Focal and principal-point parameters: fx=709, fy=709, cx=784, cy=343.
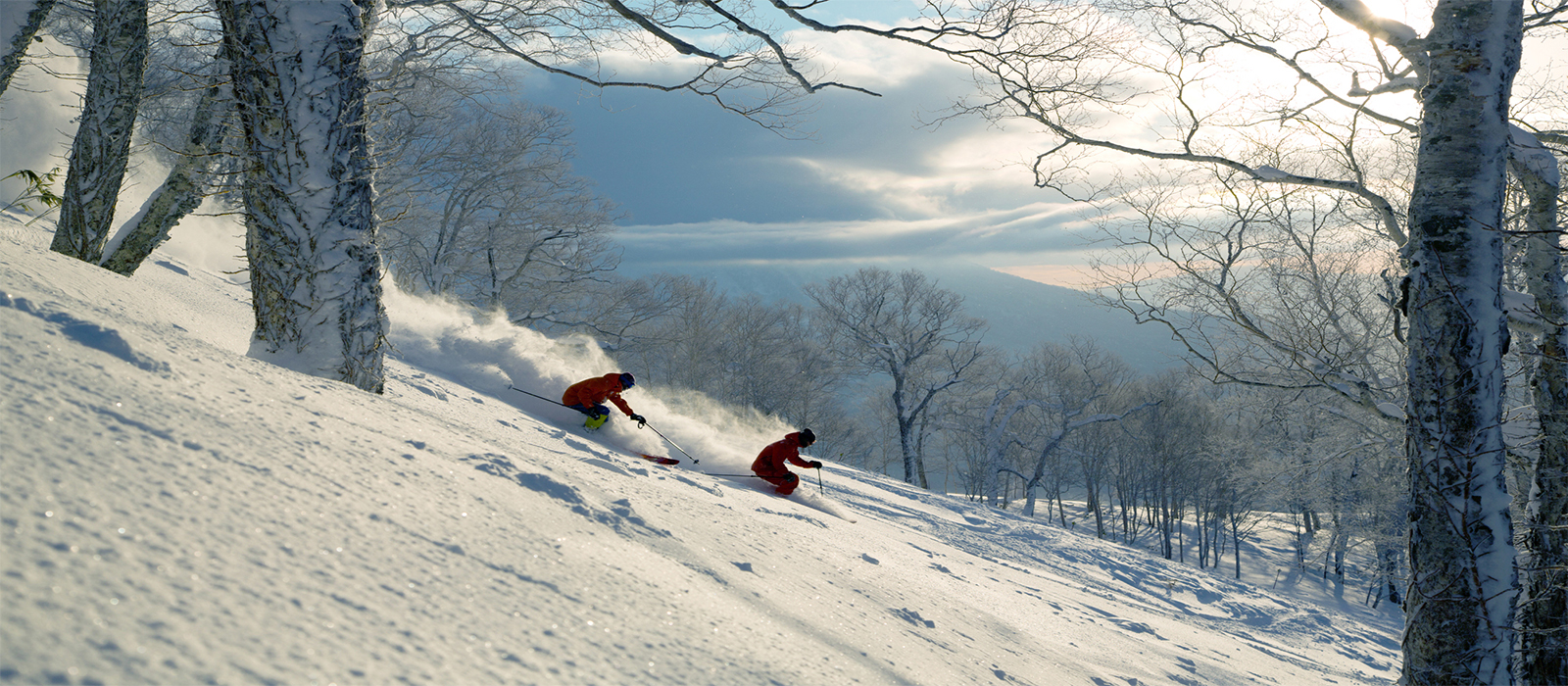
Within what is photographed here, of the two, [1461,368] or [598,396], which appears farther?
[598,396]

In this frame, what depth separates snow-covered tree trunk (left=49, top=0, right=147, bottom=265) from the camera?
614cm

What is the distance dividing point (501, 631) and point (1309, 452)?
32134mm

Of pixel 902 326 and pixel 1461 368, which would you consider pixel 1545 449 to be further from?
pixel 902 326

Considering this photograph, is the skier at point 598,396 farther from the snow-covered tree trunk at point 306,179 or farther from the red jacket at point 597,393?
the snow-covered tree trunk at point 306,179

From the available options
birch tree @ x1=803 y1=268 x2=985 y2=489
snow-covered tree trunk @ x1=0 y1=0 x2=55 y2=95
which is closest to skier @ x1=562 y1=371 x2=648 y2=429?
snow-covered tree trunk @ x1=0 y1=0 x2=55 y2=95

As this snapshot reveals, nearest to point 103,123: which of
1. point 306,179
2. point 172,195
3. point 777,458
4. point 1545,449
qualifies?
point 172,195

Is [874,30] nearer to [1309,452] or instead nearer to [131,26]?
[131,26]

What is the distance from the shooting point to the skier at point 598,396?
8.50 metres

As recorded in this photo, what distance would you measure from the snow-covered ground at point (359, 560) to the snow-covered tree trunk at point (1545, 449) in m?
1.76

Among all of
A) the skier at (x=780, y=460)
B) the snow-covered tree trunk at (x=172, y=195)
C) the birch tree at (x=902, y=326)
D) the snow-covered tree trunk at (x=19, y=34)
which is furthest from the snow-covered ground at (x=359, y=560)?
the birch tree at (x=902, y=326)

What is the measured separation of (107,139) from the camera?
625cm

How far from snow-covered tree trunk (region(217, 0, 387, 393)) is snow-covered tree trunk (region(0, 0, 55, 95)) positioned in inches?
183

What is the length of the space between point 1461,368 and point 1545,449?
2.27m

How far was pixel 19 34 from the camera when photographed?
6418 mm
